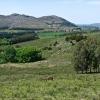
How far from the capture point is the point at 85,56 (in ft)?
244

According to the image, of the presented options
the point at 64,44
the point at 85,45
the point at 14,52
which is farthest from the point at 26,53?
the point at 85,45

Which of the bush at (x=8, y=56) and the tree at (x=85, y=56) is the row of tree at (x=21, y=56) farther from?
the tree at (x=85, y=56)

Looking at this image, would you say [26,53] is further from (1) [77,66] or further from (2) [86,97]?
(2) [86,97]

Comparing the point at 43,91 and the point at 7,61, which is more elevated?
the point at 43,91

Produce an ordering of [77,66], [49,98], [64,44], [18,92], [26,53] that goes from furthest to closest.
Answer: [64,44] → [26,53] → [77,66] → [18,92] → [49,98]

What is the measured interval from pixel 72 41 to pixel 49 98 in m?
114

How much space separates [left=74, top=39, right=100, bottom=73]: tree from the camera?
7375 centimetres

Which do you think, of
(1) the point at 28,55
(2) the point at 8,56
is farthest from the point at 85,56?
(2) the point at 8,56

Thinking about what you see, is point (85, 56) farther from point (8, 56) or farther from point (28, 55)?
point (8, 56)

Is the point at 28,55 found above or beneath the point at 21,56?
above

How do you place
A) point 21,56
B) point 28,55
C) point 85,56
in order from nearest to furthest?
point 85,56 → point 28,55 → point 21,56

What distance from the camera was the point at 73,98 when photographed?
27406 millimetres

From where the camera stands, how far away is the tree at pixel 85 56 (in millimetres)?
73750

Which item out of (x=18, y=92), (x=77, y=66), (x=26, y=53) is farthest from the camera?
(x=26, y=53)
